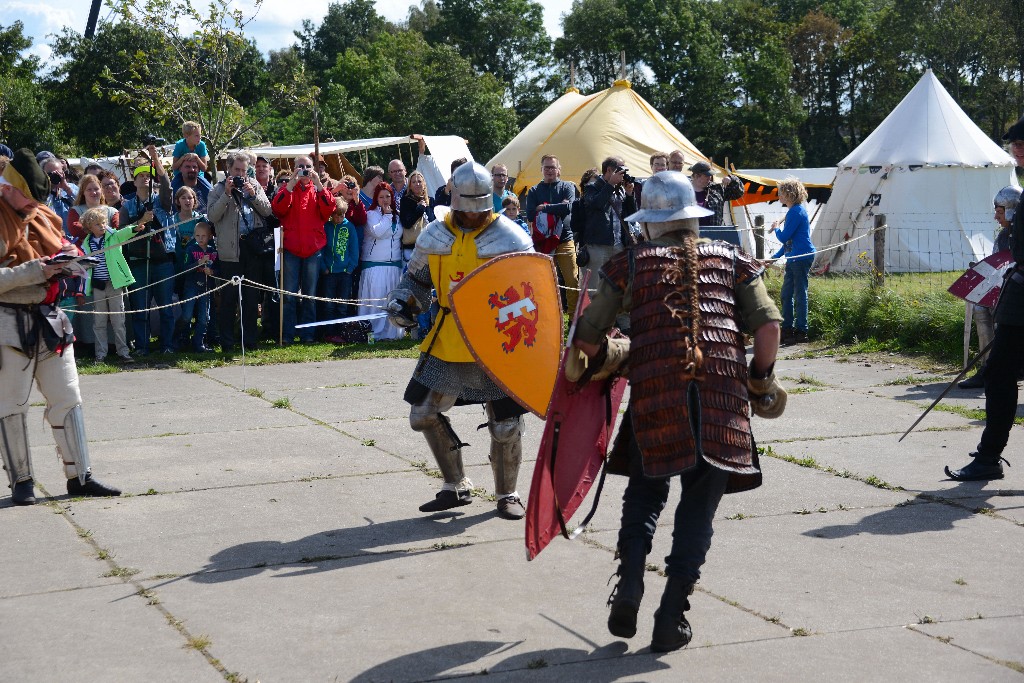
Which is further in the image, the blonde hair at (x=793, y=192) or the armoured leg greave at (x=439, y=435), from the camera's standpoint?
the blonde hair at (x=793, y=192)

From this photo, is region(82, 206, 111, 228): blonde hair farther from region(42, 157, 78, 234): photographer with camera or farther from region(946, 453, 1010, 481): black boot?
region(946, 453, 1010, 481): black boot

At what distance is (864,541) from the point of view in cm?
518

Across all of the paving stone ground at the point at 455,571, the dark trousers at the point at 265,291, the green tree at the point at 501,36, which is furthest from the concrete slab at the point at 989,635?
the green tree at the point at 501,36

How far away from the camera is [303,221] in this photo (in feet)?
Answer: 39.7

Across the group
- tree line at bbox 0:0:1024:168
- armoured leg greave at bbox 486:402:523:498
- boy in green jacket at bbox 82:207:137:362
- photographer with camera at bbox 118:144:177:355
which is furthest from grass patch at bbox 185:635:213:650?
tree line at bbox 0:0:1024:168

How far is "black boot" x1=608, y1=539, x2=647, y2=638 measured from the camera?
384 centimetres

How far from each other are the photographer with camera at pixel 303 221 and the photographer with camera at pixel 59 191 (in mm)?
2092

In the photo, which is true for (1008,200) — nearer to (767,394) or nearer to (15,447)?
(767,394)

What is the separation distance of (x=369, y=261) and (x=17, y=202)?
22.1 ft

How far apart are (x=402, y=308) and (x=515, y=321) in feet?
2.43

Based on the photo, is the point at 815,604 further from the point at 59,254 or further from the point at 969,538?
the point at 59,254

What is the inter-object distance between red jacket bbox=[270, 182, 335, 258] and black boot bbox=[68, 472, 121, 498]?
6.10 meters

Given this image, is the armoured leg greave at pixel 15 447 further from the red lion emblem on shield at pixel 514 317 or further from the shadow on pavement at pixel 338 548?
the red lion emblem on shield at pixel 514 317

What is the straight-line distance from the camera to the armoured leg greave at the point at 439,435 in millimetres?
5699
